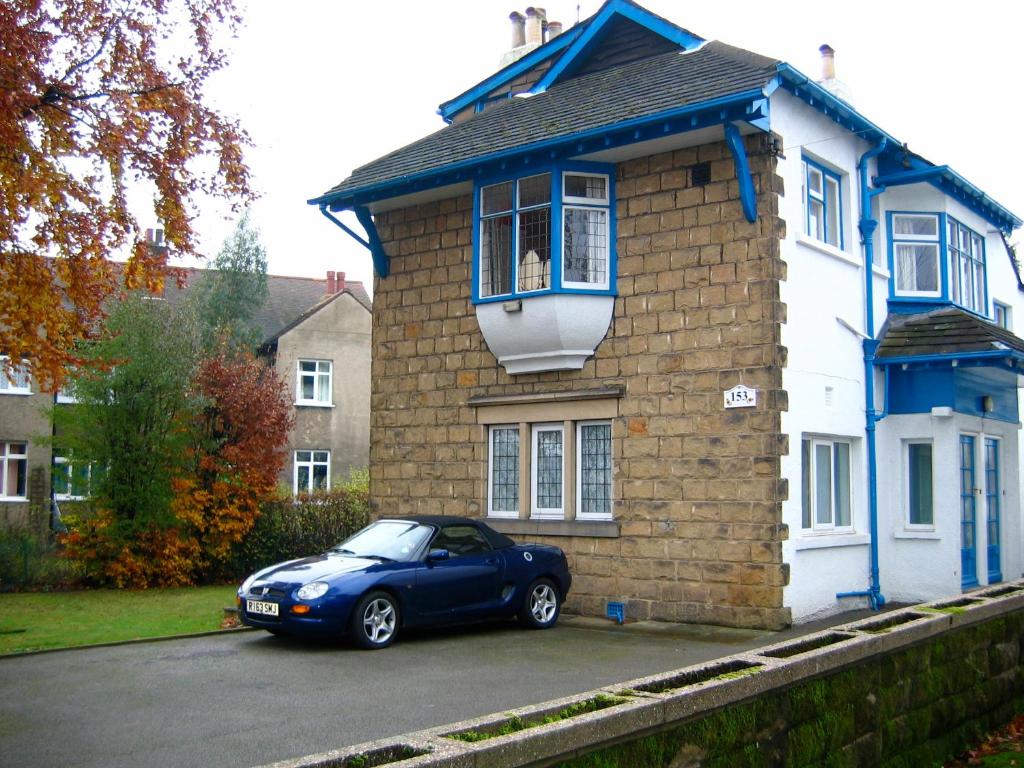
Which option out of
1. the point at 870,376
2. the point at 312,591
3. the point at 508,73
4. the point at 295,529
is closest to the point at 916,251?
the point at 870,376

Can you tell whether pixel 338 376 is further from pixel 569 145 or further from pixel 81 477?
pixel 569 145

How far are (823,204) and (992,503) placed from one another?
5889 mm

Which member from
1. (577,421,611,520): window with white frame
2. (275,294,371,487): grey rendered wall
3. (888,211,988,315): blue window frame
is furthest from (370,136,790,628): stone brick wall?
(275,294,371,487): grey rendered wall

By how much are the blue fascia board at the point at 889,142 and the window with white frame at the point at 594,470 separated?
498 centimetres

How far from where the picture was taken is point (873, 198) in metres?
16.2

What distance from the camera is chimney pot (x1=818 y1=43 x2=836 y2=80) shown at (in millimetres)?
21031

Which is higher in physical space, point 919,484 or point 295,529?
point 919,484

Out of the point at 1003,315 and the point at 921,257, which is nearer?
the point at 921,257

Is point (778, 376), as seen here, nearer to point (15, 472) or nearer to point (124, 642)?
point (124, 642)

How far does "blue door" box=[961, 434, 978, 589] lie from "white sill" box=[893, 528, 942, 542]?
90 cm

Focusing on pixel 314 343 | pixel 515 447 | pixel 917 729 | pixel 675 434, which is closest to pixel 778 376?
pixel 675 434

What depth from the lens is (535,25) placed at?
69.5 feet

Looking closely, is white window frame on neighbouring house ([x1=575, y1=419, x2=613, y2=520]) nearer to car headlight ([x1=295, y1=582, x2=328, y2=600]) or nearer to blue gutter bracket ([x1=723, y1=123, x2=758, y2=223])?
blue gutter bracket ([x1=723, y1=123, x2=758, y2=223])

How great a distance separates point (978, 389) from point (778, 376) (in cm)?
468
